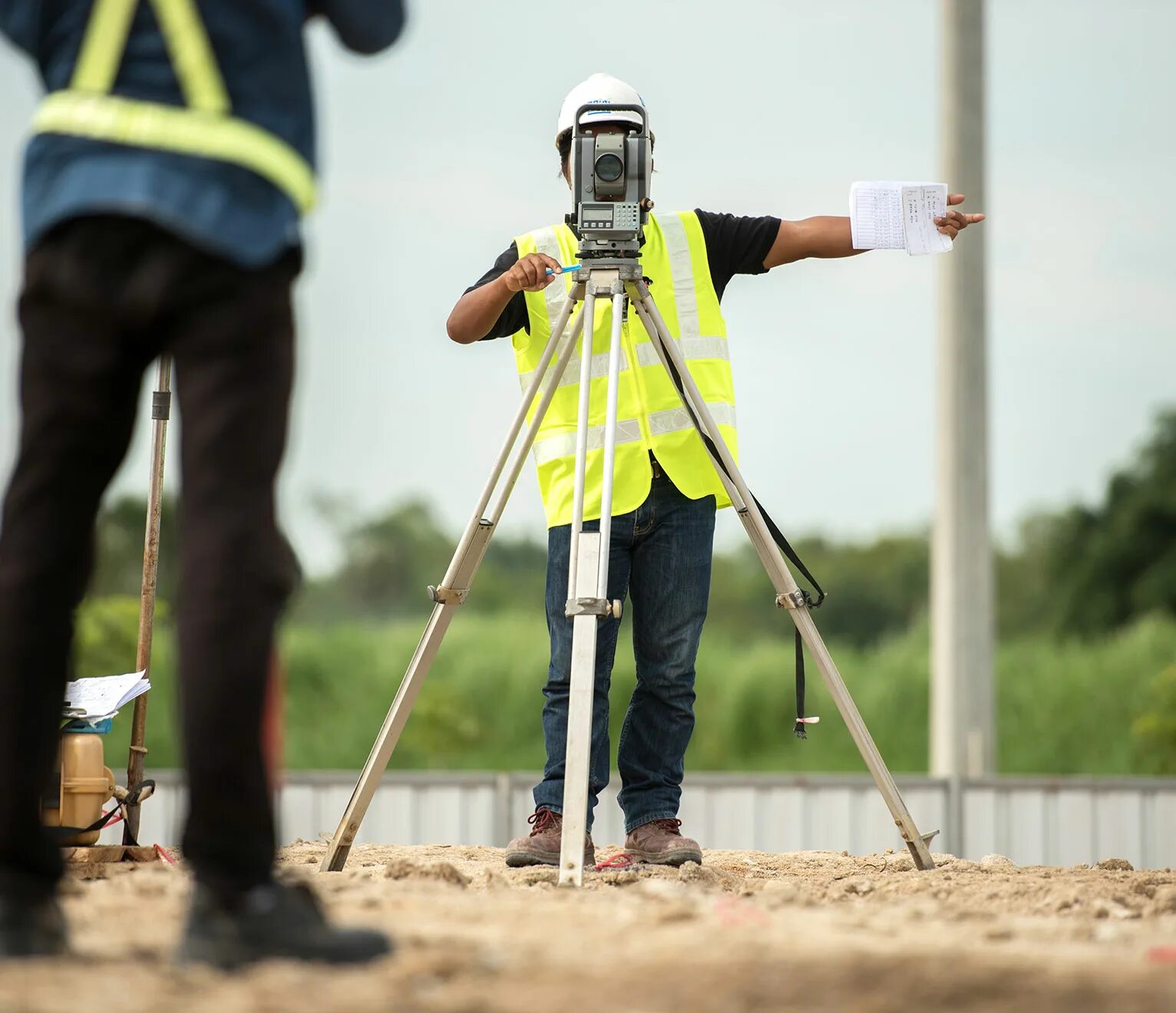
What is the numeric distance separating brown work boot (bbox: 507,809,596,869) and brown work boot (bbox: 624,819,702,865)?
0.15 metres

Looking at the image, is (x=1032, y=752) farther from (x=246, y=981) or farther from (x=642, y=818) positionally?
(x=246, y=981)

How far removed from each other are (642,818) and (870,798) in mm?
3864

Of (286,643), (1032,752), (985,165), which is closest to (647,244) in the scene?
(985,165)

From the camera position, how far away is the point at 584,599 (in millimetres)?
3641

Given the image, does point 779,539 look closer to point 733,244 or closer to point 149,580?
point 733,244

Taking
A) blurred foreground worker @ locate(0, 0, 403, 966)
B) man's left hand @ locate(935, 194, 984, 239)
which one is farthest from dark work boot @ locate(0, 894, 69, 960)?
man's left hand @ locate(935, 194, 984, 239)

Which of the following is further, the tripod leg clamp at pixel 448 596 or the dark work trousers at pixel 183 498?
the tripod leg clamp at pixel 448 596

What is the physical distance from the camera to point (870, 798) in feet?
26.1

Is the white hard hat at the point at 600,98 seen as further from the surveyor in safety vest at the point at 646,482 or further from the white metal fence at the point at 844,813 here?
the white metal fence at the point at 844,813

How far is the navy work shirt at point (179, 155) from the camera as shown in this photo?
90.2 inches

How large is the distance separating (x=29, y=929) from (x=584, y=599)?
1.62 metres

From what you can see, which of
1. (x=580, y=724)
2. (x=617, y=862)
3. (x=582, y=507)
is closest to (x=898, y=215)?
(x=582, y=507)

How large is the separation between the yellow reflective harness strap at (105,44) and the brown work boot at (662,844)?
2557 mm

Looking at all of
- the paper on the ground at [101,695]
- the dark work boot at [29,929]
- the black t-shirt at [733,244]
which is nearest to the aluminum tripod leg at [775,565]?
the black t-shirt at [733,244]
